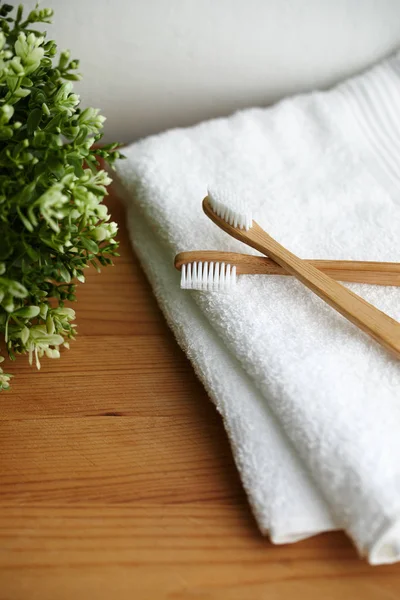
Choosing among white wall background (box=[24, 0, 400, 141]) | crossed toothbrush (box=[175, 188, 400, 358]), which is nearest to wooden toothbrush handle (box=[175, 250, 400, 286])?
crossed toothbrush (box=[175, 188, 400, 358])

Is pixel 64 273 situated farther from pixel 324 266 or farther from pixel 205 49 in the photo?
pixel 205 49

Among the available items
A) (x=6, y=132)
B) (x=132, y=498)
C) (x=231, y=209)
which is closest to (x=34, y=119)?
(x=6, y=132)

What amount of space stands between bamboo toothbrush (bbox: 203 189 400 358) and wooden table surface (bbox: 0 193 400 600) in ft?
0.35

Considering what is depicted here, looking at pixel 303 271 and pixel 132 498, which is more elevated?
pixel 303 271

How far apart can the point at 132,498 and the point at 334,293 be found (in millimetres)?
199

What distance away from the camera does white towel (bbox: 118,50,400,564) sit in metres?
0.37

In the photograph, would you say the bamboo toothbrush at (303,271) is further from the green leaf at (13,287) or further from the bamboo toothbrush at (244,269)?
the green leaf at (13,287)

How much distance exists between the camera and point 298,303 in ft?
1.55

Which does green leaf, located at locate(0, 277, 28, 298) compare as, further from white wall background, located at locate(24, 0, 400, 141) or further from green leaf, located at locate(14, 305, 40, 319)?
white wall background, located at locate(24, 0, 400, 141)

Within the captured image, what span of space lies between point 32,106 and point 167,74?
0.85ft

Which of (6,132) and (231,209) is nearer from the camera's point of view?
(6,132)

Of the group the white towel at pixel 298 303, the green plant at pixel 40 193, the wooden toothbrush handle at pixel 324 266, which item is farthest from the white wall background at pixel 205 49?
the wooden toothbrush handle at pixel 324 266

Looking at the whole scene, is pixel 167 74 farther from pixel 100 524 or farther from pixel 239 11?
pixel 100 524

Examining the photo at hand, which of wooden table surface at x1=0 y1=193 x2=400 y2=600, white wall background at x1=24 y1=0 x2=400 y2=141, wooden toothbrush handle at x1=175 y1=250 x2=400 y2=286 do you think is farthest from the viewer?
white wall background at x1=24 y1=0 x2=400 y2=141
